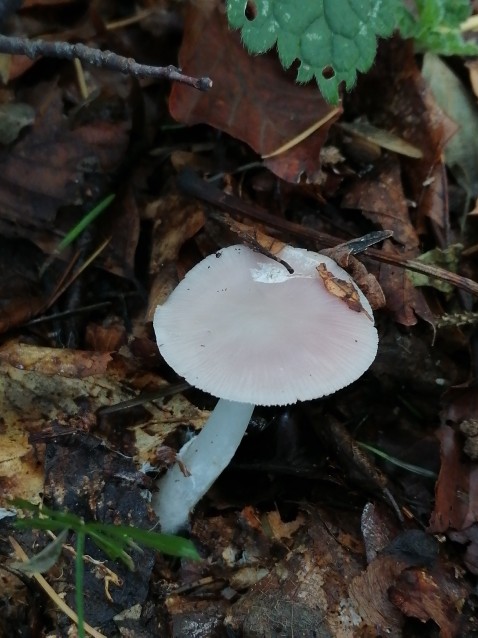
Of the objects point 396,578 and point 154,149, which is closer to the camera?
point 396,578

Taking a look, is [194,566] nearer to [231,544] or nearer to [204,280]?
[231,544]

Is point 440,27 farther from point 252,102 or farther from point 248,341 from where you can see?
point 248,341

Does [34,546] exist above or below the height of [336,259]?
below

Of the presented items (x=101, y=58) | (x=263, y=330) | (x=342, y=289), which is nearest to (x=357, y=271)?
(x=342, y=289)

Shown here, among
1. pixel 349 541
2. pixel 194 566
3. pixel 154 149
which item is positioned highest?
pixel 154 149

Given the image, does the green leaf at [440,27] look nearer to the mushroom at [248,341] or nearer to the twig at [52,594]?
the mushroom at [248,341]

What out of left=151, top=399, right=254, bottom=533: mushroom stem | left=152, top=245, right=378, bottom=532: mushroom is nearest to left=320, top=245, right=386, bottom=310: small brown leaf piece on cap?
left=152, top=245, right=378, bottom=532: mushroom

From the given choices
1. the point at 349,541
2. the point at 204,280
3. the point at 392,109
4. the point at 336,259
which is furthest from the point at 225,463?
the point at 392,109
